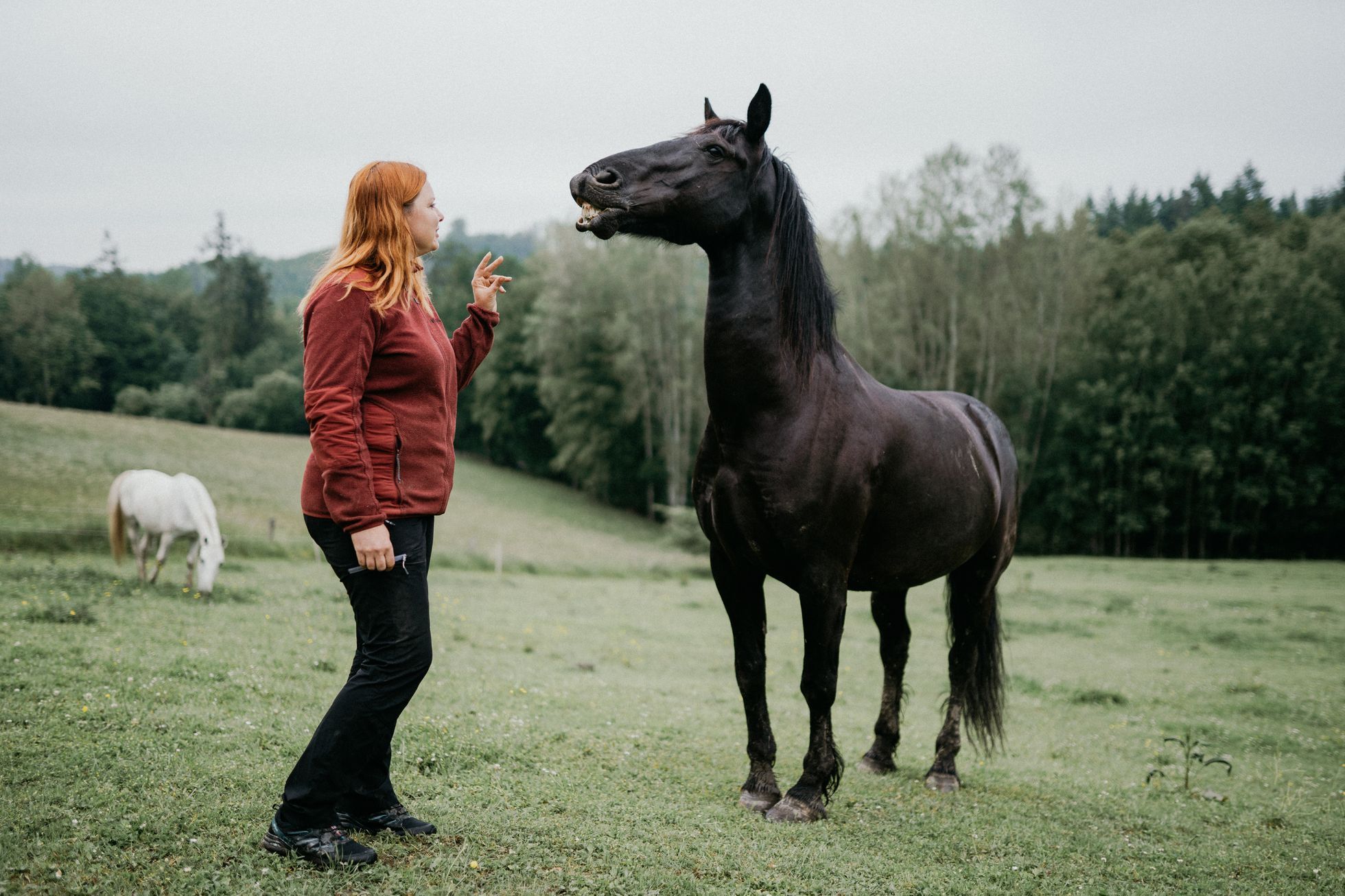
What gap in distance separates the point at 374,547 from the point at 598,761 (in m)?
2.63

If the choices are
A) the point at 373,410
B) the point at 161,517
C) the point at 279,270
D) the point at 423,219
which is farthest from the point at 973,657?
the point at 279,270

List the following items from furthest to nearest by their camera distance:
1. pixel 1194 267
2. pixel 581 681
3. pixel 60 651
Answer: pixel 1194 267 → pixel 581 681 → pixel 60 651

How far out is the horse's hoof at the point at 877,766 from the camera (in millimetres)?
5895

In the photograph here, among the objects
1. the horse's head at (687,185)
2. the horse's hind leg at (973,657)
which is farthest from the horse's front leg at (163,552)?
the horse's hind leg at (973,657)

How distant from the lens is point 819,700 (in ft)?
15.0

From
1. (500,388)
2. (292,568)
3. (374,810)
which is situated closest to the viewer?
(374,810)

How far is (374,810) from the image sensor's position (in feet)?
12.1

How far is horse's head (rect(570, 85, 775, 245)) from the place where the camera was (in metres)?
3.88

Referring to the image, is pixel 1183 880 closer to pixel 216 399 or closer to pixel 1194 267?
pixel 1194 267

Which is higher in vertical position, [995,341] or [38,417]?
[995,341]

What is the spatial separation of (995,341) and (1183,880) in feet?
118

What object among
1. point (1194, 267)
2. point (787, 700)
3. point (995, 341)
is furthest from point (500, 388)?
point (787, 700)

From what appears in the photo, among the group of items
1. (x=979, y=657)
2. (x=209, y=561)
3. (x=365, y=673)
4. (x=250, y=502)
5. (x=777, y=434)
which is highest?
(x=777, y=434)

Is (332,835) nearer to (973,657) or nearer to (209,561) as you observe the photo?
(973,657)
